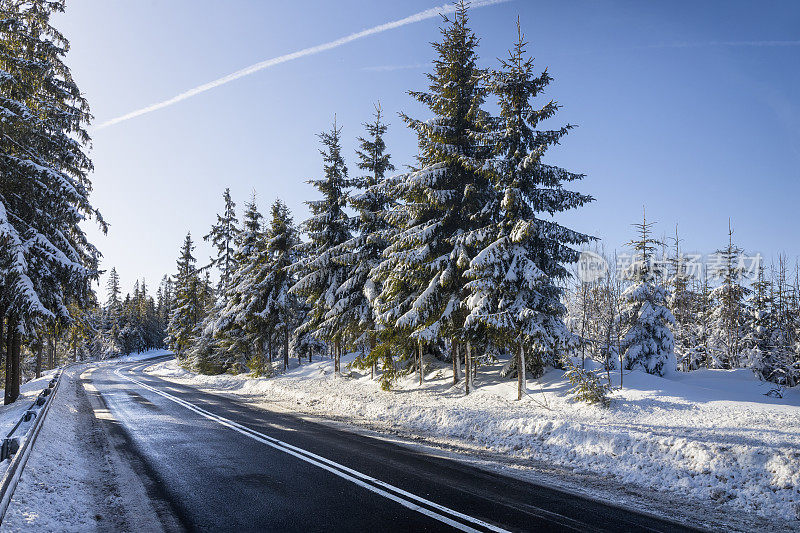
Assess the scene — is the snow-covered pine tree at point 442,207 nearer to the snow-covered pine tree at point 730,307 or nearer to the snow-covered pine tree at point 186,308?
the snow-covered pine tree at point 730,307

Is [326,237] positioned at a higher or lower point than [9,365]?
higher

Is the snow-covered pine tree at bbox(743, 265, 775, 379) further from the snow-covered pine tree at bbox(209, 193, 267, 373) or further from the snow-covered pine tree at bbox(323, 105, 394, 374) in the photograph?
the snow-covered pine tree at bbox(209, 193, 267, 373)

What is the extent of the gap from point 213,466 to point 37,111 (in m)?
16.5

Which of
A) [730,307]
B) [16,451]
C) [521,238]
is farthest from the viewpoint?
[730,307]

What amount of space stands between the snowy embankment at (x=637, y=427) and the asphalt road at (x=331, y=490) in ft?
7.66

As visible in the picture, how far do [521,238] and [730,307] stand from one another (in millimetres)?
30679

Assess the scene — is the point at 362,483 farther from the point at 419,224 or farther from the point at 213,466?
the point at 419,224

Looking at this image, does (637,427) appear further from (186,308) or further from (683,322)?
(186,308)

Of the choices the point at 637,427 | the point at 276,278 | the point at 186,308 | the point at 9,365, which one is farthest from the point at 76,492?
the point at 186,308

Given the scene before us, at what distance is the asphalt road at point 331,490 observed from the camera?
18.7ft

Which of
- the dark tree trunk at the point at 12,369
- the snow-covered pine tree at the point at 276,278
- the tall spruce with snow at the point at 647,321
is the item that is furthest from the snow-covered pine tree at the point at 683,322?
the dark tree trunk at the point at 12,369

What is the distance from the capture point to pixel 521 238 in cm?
1417

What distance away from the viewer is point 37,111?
1645 centimetres

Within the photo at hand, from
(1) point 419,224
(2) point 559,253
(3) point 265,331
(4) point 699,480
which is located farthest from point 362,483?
(3) point 265,331
